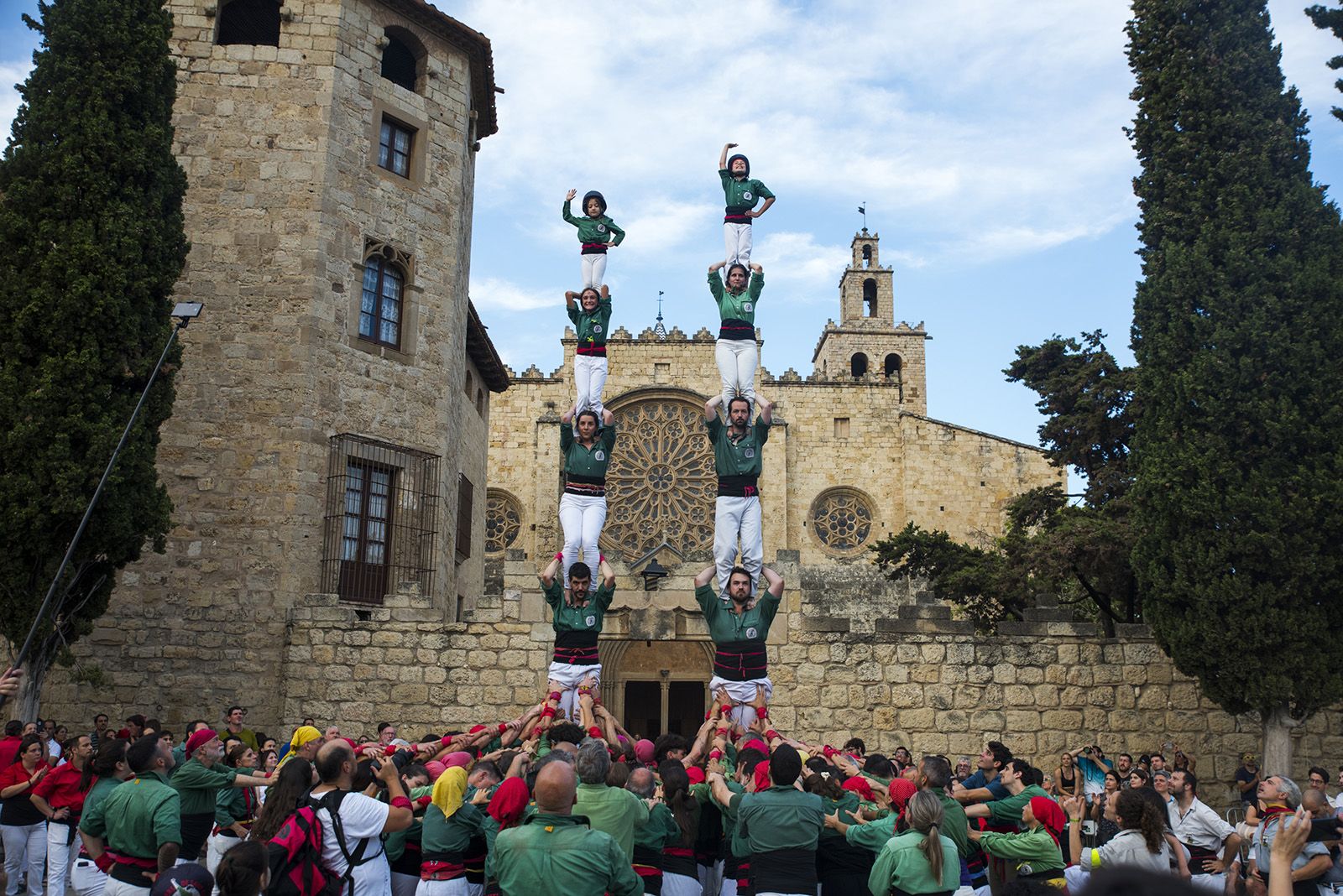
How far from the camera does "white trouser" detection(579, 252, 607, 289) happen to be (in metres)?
12.5

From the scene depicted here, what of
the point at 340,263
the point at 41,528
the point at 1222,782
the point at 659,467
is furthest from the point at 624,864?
the point at 659,467

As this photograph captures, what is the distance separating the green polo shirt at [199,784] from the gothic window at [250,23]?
1465 centimetres

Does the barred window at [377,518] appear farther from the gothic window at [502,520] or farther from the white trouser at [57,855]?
the gothic window at [502,520]

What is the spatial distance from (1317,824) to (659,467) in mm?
29720

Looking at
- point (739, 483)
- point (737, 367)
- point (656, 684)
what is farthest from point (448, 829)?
point (656, 684)

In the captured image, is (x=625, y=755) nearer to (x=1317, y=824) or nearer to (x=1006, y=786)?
(x=1006, y=786)

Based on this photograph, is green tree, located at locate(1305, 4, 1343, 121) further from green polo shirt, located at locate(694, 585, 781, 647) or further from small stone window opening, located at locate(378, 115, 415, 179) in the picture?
small stone window opening, located at locate(378, 115, 415, 179)

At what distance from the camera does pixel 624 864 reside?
497cm

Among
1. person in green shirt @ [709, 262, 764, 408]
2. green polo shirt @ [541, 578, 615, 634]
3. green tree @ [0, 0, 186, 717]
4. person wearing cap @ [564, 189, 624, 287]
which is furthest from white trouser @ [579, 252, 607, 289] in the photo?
green tree @ [0, 0, 186, 717]

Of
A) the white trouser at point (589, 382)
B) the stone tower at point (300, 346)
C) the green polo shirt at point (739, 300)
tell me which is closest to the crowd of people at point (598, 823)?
the white trouser at point (589, 382)

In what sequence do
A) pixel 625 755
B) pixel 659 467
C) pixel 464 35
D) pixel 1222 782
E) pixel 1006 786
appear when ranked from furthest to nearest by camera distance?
pixel 659 467, pixel 464 35, pixel 1222 782, pixel 625 755, pixel 1006 786

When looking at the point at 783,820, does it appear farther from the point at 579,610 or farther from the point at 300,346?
the point at 300,346

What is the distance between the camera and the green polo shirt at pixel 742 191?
1215 cm

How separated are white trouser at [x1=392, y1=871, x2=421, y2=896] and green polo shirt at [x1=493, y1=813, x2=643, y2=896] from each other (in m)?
2.04
